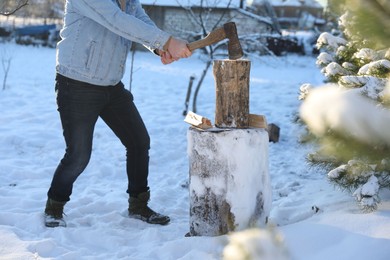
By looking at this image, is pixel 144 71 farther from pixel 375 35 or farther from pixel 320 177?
pixel 375 35

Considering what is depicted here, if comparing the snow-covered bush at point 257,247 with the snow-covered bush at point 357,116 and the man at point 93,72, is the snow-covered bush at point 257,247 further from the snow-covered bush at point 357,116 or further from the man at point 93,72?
the man at point 93,72

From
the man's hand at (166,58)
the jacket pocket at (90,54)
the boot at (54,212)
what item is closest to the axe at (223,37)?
the man's hand at (166,58)

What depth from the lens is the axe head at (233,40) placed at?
306 centimetres

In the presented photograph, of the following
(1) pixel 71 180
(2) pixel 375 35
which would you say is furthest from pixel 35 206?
(2) pixel 375 35

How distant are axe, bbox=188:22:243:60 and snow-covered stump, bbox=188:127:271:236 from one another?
20.3 inches

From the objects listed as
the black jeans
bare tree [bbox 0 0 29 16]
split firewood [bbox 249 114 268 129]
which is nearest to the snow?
the black jeans

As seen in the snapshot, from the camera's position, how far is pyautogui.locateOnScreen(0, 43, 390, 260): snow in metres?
2.89

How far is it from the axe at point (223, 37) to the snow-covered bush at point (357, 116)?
673mm

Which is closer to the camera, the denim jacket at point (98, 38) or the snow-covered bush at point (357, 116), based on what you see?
the snow-covered bush at point (357, 116)

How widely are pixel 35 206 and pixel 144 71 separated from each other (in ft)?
35.4

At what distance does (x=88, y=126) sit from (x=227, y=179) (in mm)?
989

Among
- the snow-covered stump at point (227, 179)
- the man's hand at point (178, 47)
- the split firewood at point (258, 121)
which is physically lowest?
the snow-covered stump at point (227, 179)

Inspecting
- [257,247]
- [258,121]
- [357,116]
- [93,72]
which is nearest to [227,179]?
[258,121]

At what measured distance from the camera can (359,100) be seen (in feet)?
3.71
